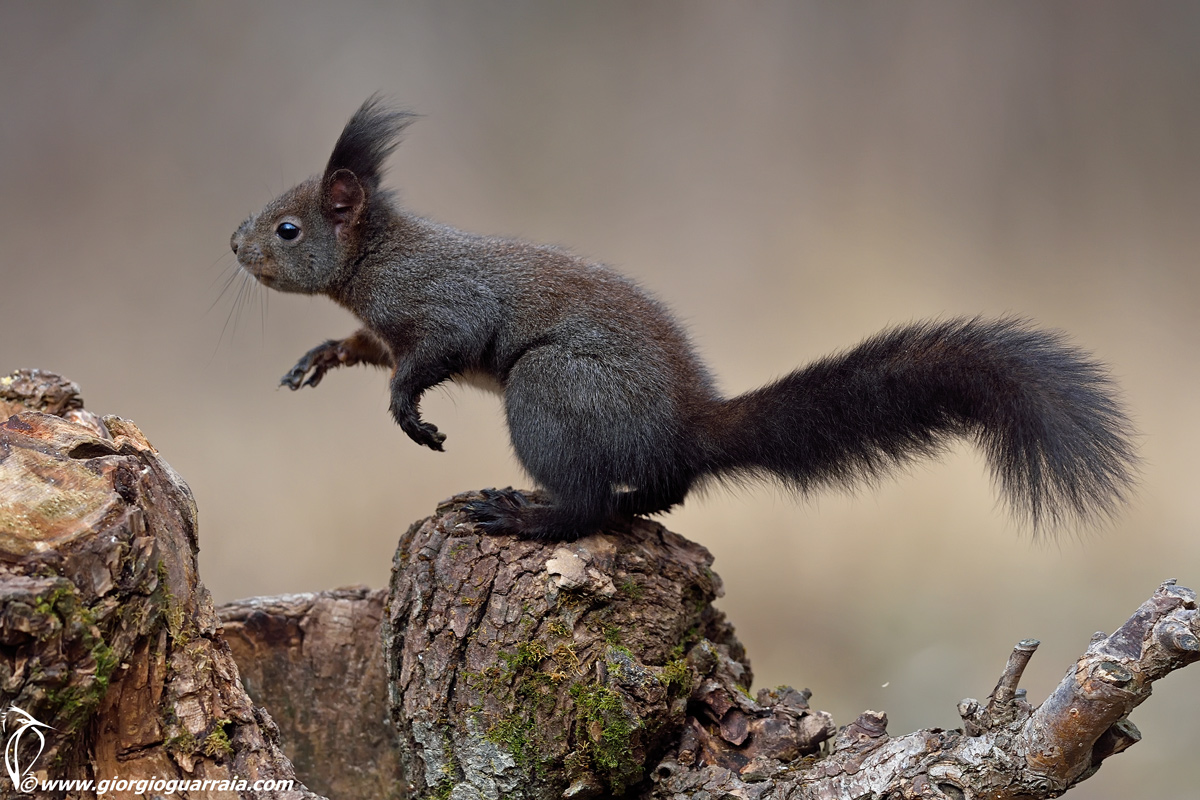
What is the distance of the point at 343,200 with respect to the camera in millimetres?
3141

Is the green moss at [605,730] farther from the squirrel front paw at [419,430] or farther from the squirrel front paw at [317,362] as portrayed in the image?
the squirrel front paw at [317,362]

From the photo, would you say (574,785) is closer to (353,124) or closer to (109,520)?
(109,520)

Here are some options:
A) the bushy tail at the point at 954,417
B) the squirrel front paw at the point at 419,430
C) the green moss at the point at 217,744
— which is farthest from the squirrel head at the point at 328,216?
the green moss at the point at 217,744

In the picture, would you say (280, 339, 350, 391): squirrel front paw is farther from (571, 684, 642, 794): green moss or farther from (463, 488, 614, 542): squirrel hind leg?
(571, 684, 642, 794): green moss

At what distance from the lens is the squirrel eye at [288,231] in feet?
10.4

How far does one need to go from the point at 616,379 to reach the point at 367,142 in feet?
4.00

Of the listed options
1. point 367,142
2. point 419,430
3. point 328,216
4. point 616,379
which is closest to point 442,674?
point 419,430

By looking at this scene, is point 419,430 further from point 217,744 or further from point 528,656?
point 217,744

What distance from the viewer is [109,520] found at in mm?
1907

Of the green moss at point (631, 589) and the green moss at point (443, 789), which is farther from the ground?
the green moss at point (631, 589)

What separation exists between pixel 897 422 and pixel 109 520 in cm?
178

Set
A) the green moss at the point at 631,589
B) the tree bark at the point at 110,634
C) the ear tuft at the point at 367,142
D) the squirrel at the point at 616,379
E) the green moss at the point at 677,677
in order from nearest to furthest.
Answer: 1. the tree bark at the point at 110,634
2. the squirrel at the point at 616,379
3. the green moss at the point at 677,677
4. the green moss at the point at 631,589
5. the ear tuft at the point at 367,142

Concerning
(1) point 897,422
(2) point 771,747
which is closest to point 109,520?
(2) point 771,747

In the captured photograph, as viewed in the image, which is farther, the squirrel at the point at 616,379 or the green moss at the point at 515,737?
the green moss at the point at 515,737
